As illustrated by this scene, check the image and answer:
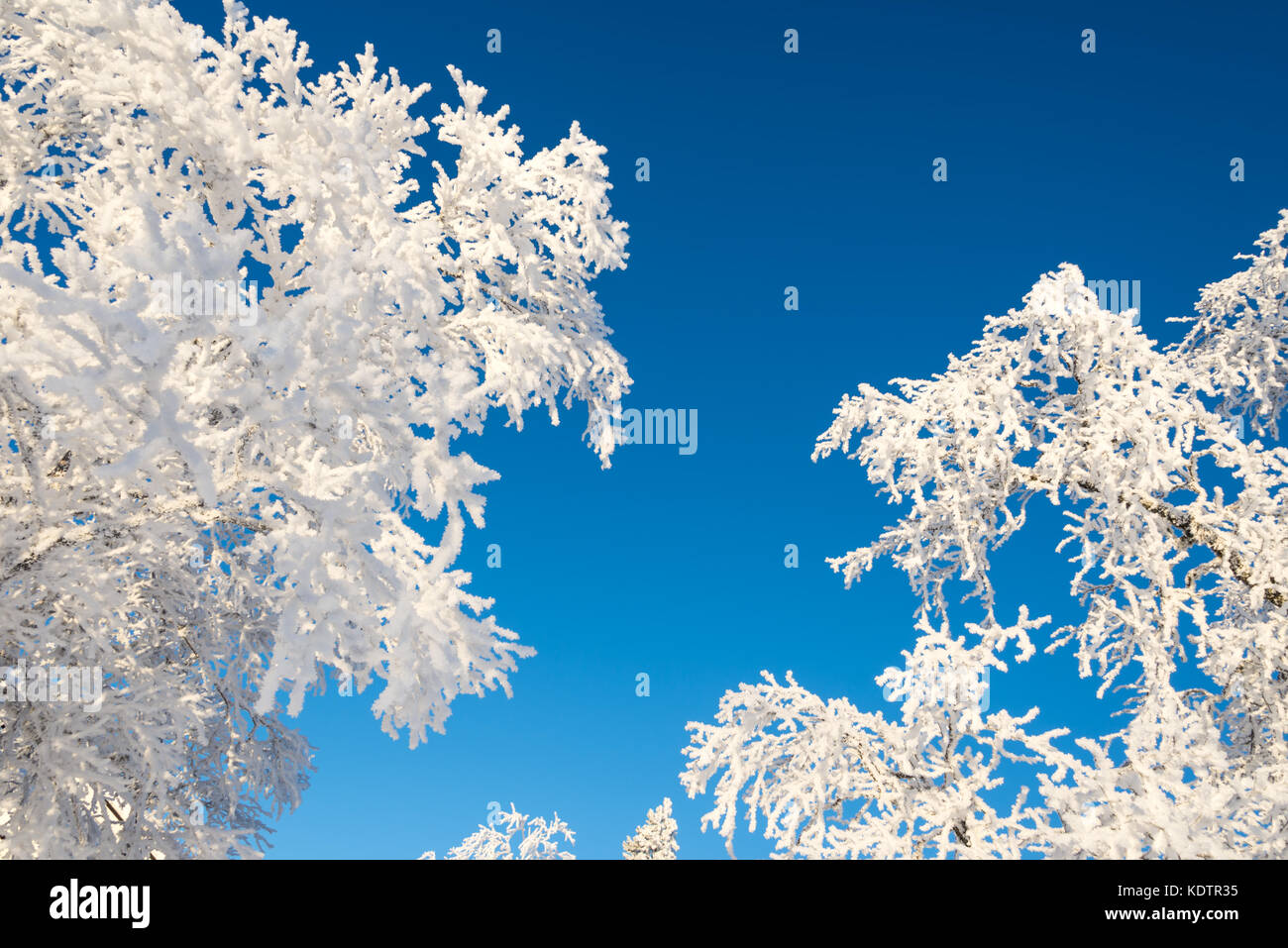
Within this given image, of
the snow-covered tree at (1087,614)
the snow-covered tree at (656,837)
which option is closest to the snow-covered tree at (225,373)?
the snow-covered tree at (1087,614)

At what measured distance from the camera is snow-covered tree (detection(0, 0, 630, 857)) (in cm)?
327

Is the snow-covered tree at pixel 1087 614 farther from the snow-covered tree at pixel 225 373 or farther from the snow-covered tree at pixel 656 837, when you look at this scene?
the snow-covered tree at pixel 656 837

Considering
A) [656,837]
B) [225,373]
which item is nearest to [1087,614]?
[225,373]

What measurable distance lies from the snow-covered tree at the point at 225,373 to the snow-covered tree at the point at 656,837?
26.5 m

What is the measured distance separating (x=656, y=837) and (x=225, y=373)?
3099cm

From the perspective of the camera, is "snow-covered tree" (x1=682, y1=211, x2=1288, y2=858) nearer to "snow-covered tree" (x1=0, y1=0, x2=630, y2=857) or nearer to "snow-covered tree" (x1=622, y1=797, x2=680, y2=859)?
"snow-covered tree" (x1=0, y1=0, x2=630, y2=857)

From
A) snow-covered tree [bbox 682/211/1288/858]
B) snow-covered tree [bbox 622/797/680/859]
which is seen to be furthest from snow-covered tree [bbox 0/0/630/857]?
snow-covered tree [bbox 622/797/680/859]

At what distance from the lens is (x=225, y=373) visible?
354 centimetres

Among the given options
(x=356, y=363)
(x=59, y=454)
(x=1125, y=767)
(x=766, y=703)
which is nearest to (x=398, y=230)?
(x=356, y=363)

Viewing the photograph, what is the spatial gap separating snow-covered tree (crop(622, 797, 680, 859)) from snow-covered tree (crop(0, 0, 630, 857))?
1043 inches

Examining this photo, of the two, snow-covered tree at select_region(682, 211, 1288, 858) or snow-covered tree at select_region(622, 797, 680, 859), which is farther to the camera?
snow-covered tree at select_region(622, 797, 680, 859)

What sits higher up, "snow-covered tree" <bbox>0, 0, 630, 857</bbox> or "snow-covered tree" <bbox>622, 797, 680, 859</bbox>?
"snow-covered tree" <bbox>0, 0, 630, 857</bbox>

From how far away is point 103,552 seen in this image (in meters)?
4.16
